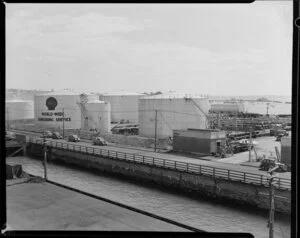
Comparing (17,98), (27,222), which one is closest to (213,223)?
(27,222)

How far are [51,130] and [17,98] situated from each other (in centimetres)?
1011

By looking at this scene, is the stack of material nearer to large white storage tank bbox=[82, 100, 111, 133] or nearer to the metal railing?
the metal railing

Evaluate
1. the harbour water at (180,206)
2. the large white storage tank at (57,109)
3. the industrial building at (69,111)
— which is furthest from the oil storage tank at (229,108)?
the harbour water at (180,206)

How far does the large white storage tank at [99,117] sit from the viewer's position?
81.9 feet

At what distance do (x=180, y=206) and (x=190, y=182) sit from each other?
5.90ft

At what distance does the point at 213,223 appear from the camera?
888cm

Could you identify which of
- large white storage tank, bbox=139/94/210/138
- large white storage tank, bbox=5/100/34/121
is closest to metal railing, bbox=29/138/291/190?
large white storage tank, bbox=139/94/210/138

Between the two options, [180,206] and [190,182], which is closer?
[180,206]

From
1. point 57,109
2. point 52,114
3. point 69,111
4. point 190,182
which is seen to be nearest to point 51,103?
A: point 57,109

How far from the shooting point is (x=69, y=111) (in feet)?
86.0

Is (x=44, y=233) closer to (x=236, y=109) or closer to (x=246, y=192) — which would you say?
(x=246, y=192)

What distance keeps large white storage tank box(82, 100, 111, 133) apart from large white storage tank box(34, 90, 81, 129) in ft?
4.38

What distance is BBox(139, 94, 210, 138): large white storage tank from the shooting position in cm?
2019

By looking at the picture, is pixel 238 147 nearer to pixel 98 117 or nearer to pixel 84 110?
pixel 98 117
